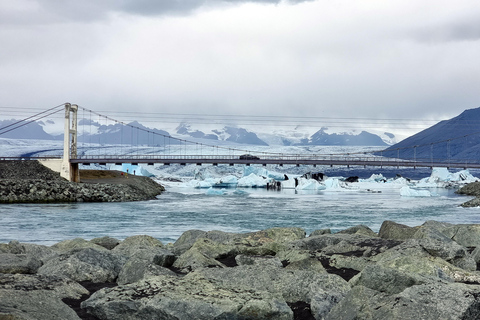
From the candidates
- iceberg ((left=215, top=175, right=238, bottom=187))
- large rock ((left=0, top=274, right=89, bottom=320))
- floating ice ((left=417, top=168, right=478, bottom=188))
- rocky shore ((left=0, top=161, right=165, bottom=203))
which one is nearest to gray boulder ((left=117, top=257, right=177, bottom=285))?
large rock ((left=0, top=274, right=89, bottom=320))

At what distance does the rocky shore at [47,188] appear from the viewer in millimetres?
37938

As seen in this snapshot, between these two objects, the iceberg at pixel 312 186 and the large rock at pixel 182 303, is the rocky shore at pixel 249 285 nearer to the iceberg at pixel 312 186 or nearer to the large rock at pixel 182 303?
the large rock at pixel 182 303

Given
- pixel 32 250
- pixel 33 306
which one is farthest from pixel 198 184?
pixel 33 306

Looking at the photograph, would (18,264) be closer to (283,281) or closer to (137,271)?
(137,271)

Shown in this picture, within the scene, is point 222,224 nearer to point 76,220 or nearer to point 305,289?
point 76,220

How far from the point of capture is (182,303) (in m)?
4.60

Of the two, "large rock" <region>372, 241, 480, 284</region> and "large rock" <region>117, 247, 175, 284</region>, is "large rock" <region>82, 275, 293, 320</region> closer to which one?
"large rock" <region>117, 247, 175, 284</region>

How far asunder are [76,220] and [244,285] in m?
21.8

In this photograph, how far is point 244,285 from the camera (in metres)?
5.59

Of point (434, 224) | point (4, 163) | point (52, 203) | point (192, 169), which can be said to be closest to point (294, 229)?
point (434, 224)

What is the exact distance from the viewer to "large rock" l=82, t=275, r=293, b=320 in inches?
179

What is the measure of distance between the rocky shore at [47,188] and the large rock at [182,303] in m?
34.5

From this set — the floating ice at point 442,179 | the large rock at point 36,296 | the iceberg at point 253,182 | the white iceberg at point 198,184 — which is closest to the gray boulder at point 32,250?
the large rock at point 36,296

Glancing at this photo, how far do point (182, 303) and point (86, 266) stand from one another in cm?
229
